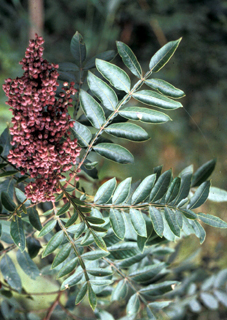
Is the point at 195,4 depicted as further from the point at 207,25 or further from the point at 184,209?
the point at 184,209

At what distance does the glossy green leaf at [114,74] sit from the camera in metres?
Answer: 0.38

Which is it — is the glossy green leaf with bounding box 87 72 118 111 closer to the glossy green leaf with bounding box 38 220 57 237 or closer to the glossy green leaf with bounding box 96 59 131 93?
the glossy green leaf with bounding box 96 59 131 93

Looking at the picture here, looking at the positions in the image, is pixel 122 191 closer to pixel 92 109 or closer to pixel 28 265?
pixel 92 109

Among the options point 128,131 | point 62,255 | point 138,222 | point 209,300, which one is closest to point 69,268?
point 62,255

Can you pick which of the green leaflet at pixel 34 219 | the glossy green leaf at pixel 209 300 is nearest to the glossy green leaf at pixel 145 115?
the green leaflet at pixel 34 219

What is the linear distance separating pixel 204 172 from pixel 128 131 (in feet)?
0.65

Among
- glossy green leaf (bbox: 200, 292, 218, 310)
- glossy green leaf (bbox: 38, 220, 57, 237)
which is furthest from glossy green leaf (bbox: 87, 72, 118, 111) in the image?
glossy green leaf (bbox: 200, 292, 218, 310)

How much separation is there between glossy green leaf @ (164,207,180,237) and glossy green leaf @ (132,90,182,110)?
0.16 m

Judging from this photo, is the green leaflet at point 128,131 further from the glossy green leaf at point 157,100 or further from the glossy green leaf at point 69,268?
the glossy green leaf at point 69,268

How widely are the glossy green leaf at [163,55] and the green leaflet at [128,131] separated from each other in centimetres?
9

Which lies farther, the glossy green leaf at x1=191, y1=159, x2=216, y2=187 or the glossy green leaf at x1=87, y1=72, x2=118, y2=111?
the glossy green leaf at x1=191, y1=159, x2=216, y2=187

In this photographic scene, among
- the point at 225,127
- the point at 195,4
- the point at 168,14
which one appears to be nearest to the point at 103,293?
the point at 225,127

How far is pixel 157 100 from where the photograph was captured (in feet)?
1.30

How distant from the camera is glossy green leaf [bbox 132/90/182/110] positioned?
388 mm
